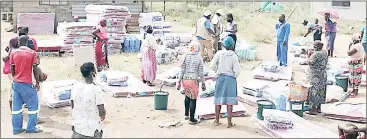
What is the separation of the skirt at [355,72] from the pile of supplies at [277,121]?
9.86ft

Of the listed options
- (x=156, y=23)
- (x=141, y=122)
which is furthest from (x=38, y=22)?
(x=141, y=122)

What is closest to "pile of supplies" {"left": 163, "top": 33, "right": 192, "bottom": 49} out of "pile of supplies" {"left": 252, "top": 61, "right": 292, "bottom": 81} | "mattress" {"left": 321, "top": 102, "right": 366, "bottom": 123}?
"pile of supplies" {"left": 252, "top": 61, "right": 292, "bottom": 81}

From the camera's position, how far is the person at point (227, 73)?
26.0ft

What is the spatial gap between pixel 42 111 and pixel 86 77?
344cm

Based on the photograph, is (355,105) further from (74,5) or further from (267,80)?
(74,5)

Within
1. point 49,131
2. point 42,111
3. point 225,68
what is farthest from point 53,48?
point 225,68

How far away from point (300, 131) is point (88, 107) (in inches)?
142

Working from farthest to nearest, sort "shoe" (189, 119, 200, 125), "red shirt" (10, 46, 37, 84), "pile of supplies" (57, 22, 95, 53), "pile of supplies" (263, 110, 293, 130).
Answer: "pile of supplies" (57, 22, 95, 53)
"shoe" (189, 119, 200, 125)
"pile of supplies" (263, 110, 293, 130)
"red shirt" (10, 46, 37, 84)

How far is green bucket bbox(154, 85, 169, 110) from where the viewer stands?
9.20 meters

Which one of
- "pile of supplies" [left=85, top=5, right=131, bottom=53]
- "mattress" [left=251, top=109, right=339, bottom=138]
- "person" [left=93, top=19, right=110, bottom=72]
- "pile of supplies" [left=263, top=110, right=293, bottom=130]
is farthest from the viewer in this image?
"pile of supplies" [left=85, top=5, right=131, bottom=53]

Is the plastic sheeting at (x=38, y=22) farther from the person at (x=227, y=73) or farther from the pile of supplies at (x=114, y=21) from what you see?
the person at (x=227, y=73)

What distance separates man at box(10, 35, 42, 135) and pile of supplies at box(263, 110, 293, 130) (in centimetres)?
364

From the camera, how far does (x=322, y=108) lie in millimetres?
9461

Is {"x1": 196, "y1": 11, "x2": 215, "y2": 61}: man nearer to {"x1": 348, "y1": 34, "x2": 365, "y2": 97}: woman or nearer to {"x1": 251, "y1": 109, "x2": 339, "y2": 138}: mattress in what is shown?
{"x1": 348, "y1": 34, "x2": 365, "y2": 97}: woman
